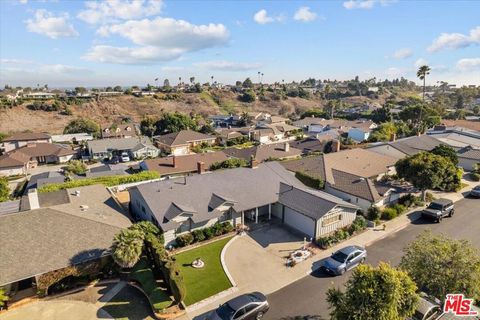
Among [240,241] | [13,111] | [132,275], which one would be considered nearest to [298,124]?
[240,241]

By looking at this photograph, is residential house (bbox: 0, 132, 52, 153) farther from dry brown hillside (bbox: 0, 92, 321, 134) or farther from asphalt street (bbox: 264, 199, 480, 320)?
asphalt street (bbox: 264, 199, 480, 320)

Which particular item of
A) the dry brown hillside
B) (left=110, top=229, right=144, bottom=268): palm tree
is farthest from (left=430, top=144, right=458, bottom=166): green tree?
the dry brown hillside

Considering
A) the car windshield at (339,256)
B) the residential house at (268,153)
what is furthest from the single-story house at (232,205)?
the residential house at (268,153)

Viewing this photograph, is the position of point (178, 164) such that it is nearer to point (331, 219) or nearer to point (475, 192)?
point (331, 219)

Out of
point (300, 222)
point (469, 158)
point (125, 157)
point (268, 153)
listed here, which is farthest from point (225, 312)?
point (125, 157)

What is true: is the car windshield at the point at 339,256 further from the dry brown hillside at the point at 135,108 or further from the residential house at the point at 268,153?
the dry brown hillside at the point at 135,108
